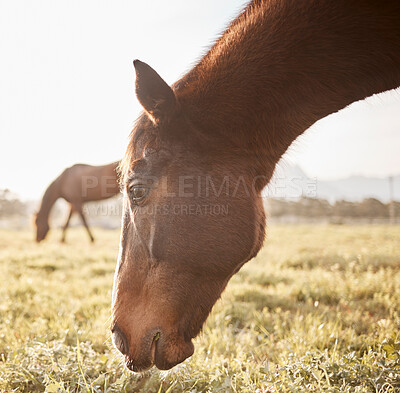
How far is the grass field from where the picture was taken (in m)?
1.91

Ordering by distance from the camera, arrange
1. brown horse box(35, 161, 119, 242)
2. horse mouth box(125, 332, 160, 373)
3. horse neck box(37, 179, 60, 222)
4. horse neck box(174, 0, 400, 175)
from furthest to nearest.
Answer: horse neck box(37, 179, 60, 222) → brown horse box(35, 161, 119, 242) → horse neck box(174, 0, 400, 175) → horse mouth box(125, 332, 160, 373)

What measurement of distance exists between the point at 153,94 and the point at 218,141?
43 centimetres

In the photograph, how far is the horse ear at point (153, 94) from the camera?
1.55 m

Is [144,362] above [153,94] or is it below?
below

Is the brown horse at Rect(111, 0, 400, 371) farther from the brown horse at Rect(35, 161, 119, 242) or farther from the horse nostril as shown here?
the brown horse at Rect(35, 161, 119, 242)

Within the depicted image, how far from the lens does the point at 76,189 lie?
10500 mm

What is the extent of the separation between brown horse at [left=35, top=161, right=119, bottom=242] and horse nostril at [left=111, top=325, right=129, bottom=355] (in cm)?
868

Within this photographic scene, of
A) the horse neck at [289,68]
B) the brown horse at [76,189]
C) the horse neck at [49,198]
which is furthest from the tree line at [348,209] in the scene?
the horse neck at [289,68]

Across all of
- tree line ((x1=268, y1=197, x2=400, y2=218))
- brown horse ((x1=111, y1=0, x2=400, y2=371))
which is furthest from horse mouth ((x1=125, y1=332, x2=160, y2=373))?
tree line ((x1=268, y1=197, x2=400, y2=218))

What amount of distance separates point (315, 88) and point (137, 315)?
1.60 metres

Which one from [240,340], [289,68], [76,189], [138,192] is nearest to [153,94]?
[138,192]

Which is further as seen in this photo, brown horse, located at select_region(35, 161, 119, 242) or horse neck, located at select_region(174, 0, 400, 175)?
brown horse, located at select_region(35, 161, 119, 242)

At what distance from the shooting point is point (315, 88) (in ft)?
5.72

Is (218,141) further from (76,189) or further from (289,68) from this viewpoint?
(76,189)
